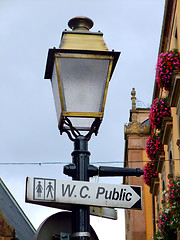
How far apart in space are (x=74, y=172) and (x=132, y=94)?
2922 centimetres

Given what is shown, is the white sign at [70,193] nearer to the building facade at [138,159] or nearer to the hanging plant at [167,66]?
the hanging plant at [167,66]

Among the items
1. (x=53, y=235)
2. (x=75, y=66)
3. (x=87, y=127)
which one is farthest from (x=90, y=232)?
(x=75, y=66)

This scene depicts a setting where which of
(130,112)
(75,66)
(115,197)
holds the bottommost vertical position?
(115,197)

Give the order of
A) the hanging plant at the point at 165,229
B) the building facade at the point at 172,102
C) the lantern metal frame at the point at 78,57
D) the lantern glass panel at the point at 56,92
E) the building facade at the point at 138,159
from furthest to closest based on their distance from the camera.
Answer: the building facade at the point at 138,159, the hanging plant at the point at 165,229, the building facade at the point at 172,102, the lantern glass panel at the point at 56,92, the lantern metal frame at the point at 78,57

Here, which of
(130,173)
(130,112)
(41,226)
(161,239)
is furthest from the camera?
(130,112)

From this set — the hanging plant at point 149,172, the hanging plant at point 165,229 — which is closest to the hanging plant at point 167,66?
the hanging plant at point 165,229

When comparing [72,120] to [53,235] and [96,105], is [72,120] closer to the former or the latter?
[96,105]

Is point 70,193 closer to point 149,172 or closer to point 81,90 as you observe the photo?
point 81,90

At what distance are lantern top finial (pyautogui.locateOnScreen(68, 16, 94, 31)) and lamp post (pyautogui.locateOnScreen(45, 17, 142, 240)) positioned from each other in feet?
0.87

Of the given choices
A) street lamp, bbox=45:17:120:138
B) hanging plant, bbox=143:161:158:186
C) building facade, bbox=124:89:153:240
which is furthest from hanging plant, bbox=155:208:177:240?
street lamp, bbox=45:17:120:138

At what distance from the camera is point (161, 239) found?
17984 mm

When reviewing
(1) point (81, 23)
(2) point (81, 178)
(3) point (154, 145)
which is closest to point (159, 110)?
(3) point (154, 145)

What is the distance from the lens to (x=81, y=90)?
482 cm

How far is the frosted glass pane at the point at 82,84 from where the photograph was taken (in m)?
4.81
